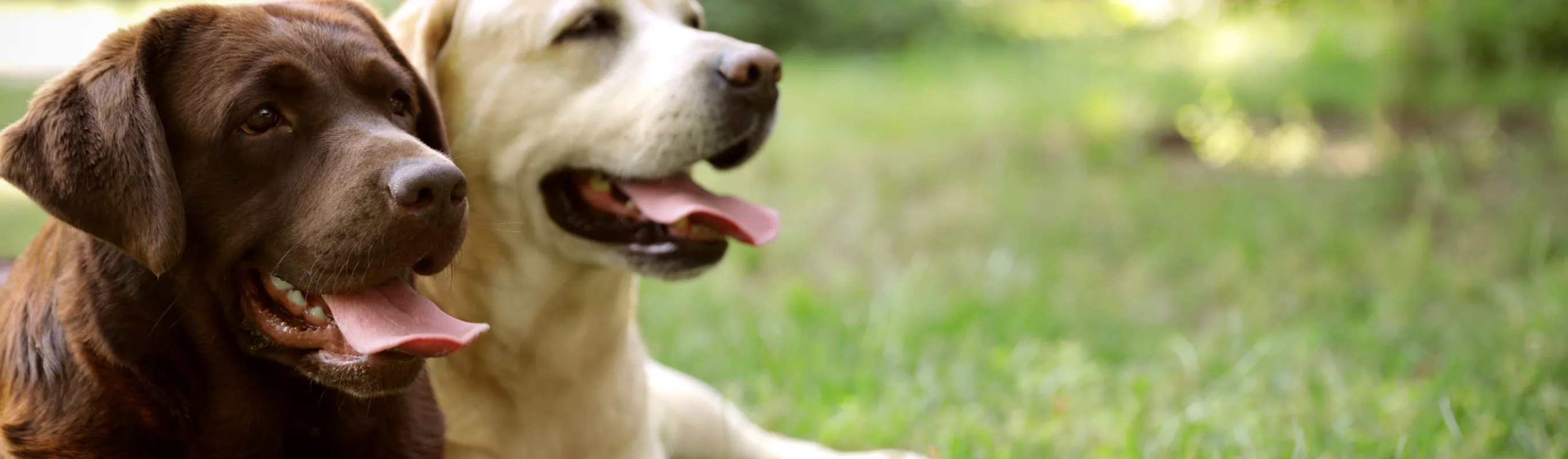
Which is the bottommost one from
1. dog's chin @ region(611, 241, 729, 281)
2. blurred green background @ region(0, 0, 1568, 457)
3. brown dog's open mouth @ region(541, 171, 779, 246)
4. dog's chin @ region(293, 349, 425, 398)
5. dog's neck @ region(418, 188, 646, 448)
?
blurred green background @ region(0, 0, 1568, 457)

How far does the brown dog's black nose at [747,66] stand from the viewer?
2.86 metres

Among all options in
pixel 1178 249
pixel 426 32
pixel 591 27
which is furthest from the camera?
pixel 1178 249

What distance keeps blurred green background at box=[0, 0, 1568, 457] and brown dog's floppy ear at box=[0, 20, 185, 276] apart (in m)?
1.52

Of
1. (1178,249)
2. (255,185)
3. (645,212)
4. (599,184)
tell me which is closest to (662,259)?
(645,212)

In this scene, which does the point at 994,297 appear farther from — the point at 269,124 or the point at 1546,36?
the point at 1546,36

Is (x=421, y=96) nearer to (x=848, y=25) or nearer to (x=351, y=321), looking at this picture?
(x=351, y=321)

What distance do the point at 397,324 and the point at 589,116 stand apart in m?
0.79

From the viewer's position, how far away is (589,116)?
2.84 meters

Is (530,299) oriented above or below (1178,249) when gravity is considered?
above

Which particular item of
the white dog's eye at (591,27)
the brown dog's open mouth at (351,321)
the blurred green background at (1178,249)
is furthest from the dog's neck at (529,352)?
the blurred green background at (1178,249)

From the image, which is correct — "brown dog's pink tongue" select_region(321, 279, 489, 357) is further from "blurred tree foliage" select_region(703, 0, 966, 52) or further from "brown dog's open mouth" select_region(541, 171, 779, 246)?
"blurred tree foliage" select_region(703, 0, 966, 52)

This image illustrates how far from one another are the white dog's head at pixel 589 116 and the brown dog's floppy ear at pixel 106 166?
2.68ft

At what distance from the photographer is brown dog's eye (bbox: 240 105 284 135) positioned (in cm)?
215

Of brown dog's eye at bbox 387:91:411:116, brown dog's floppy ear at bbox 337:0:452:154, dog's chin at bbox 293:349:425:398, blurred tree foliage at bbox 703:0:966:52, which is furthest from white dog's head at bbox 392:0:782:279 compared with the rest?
blurred tree foliage at bbox 703:0:966:52
